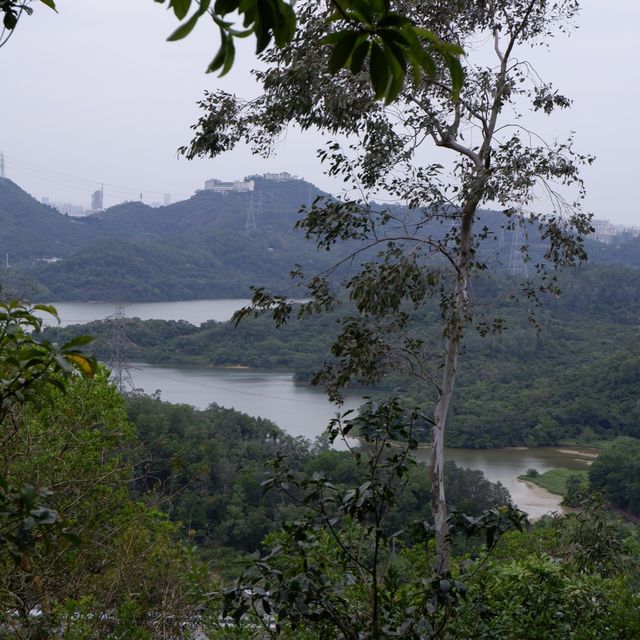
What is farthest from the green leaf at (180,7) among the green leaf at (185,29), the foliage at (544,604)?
the foliage at (544,604)

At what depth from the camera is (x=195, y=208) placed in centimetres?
4069

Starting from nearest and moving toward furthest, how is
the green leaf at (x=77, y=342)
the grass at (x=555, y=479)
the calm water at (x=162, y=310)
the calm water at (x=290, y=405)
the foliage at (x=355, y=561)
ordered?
the green leaf at (x=77, y=342) < the foliage at (x=355, y=561) < the grass at (x=555, y=479) < the calm water at (x=290, y=405) < the calm water at (x=162, y=310)

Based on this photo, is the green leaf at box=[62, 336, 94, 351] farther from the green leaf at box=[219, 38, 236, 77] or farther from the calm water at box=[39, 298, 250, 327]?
the calm water at box=[39, 298, 250, 327]

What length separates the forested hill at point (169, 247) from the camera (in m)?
29.5

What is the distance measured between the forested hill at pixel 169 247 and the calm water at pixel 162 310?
0.54 m

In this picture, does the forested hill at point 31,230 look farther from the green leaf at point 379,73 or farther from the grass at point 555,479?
the green leaf at point 379,73

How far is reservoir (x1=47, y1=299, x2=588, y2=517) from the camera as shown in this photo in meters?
13.6

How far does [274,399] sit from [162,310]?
11.2 meters

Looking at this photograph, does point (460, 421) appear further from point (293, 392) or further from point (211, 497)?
point (211, 497)

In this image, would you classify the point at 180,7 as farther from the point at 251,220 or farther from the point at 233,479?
the point at 251,220

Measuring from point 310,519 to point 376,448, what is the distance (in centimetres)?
26

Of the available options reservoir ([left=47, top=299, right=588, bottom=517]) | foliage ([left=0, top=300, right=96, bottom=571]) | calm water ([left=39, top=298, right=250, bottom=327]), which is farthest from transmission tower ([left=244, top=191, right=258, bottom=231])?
foliage ([left=0, top=300, right=96, bottom=571])

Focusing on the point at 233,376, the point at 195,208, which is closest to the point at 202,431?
the point at 233,376

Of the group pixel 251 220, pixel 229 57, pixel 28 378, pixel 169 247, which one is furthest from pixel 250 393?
pixel 229 57
